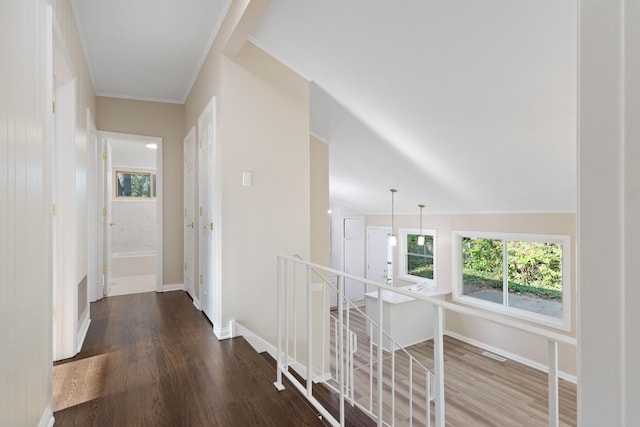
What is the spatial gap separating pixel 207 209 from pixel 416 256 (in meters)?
5.49

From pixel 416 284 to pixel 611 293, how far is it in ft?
23.4

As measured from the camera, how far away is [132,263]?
5.97m

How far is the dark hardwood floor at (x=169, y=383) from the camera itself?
1.71m

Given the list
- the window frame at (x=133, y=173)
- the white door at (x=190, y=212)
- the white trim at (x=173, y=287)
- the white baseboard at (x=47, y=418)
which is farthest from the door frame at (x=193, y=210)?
the window frame at (x=133, y=173)

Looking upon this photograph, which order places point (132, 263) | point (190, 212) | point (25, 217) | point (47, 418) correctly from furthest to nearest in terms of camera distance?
point (132, 263) < point (190, 212) < point (47, 418) < point (25, 217)

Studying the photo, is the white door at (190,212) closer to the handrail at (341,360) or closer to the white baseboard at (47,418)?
the handrail at (341,360)

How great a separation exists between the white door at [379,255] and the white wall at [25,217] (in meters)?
7.52

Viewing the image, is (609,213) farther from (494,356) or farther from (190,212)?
(494,356)

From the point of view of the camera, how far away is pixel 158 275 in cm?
444

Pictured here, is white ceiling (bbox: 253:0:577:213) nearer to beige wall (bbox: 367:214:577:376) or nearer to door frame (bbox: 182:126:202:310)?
beige wall (bbox: 367:214:577:376)

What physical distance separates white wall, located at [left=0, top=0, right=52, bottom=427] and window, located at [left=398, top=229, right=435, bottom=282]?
6.52 m

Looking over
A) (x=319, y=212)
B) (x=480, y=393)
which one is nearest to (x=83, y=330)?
(x=319, y=212)

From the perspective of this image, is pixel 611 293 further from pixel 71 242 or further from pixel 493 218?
pixel 493 218

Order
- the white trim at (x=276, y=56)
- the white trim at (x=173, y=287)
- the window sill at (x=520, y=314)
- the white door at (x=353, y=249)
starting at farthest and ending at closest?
the white door at (x=353, y=249) → the window sill at (x=520, y=314) → the white trim at (x=173, y=287) → the white trim at (x=276, y=56)
